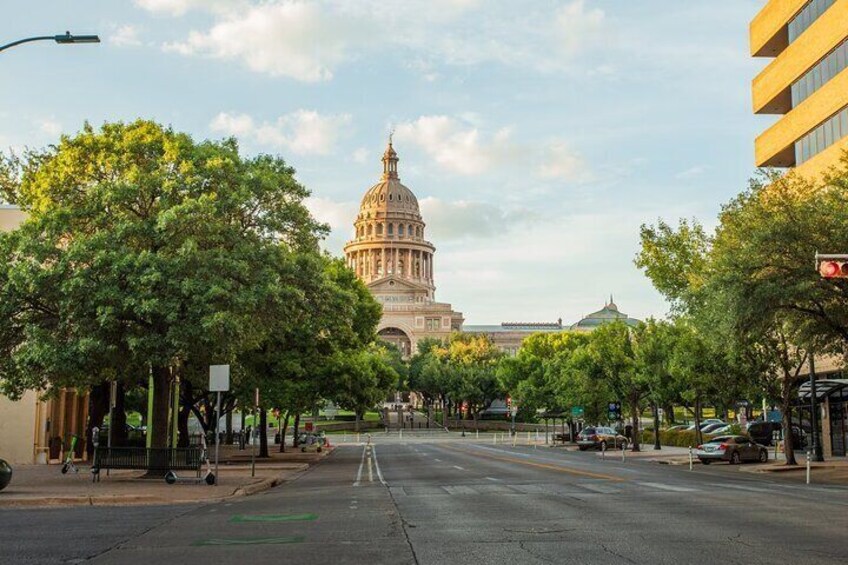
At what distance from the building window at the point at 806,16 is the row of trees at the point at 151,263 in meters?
26.8

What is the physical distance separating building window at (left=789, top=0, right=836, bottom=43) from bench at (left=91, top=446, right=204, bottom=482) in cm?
3397

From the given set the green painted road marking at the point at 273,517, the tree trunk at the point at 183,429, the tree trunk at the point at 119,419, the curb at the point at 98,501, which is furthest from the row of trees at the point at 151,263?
the tree trunk at the point at 183,429

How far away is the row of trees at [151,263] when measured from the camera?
24141 millimetres

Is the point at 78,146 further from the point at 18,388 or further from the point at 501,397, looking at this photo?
the point at 501,397

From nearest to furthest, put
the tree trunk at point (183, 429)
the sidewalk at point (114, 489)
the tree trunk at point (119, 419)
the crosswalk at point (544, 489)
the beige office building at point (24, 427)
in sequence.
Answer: the sidewalk at point (114, 489) < the crosswalk at point (544, 489) < the beige office building at point (24, 427) < the tree trunk at point (119, 419) < the tree trunk at point (183, 429)

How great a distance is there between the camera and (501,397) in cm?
11781

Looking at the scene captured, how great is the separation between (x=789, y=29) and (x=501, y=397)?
7705cm

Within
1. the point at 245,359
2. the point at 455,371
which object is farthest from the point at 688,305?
the point at 455,371

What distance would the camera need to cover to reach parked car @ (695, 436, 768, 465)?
130 feet

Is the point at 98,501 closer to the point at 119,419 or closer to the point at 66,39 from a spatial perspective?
the point at 66,39

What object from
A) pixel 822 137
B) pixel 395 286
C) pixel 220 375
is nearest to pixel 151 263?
pixel 220 375

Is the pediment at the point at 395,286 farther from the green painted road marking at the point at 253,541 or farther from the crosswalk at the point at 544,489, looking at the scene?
the green painted road marking at the point at 253,541

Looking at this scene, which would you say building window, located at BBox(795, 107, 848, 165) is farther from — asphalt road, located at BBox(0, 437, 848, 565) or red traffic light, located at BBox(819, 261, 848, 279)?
red traffic light, located at BBox(819, 261, 848, 279)

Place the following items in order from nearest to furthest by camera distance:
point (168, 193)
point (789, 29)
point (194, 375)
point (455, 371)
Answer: point (168, 193) → point (194, 375) → point (789, 29) → point (455, 371)
